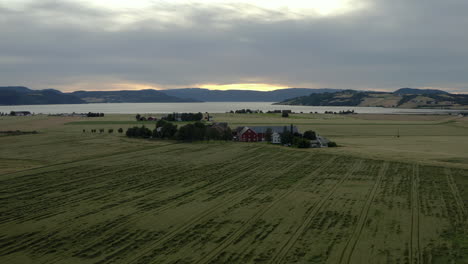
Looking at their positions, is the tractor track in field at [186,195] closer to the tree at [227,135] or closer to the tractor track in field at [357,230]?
the tractor track in field at [357,230]

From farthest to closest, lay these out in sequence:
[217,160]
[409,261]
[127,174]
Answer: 1. [217,160]
2. [127,174]
3. [409,261]

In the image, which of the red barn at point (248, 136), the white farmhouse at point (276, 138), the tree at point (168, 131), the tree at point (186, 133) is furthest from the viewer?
the tree at point (168, 131)

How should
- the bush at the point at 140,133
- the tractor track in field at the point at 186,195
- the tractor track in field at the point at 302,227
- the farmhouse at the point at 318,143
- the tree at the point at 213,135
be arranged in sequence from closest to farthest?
the tractor track in field at the point at 302,227, the tractor track in field at the point at 186,195, the farmhouse at the point at 318,143, the tree at the point at 213,135, the bush at the point at 140,133

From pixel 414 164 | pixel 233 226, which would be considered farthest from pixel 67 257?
pixel 414 164

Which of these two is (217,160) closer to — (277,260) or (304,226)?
(304,226)

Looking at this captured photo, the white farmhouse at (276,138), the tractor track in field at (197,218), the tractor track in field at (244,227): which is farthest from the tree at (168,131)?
the tractor track in field at (244,227)

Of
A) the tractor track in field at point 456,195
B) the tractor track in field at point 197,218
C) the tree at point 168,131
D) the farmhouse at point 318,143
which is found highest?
the tree at point 168,131

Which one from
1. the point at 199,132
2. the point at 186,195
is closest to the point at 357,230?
the point at 186,195

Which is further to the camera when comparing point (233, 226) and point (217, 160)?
point (217, 160)
